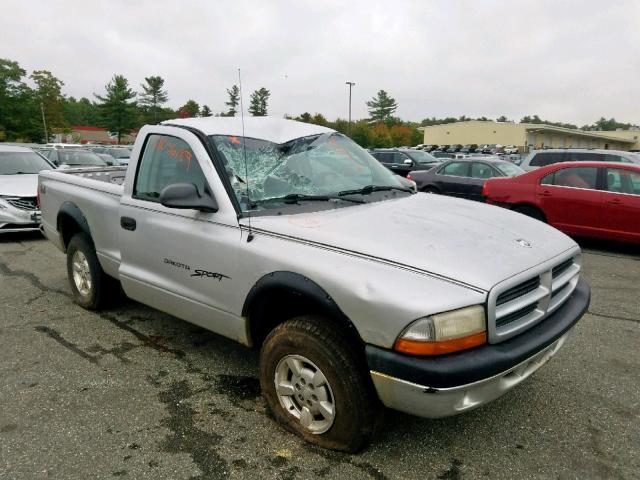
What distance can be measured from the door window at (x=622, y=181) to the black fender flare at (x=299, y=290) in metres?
7.02

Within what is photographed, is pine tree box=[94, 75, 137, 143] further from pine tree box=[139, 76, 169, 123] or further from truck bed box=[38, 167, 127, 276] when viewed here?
truck bed box=[38, 167, 127, 276]

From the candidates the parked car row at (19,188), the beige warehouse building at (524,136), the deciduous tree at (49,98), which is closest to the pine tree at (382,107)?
the beige warehouse building at (524,136)

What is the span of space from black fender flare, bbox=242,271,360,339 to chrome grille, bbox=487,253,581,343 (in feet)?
2.15

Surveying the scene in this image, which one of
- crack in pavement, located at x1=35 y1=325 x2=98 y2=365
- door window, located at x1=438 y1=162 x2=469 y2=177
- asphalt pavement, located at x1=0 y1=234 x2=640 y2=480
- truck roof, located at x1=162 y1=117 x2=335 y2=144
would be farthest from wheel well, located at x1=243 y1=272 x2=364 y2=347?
door window, located at x1=438 y1=162 x2=469 y2=177

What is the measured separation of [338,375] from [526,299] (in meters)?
1.02

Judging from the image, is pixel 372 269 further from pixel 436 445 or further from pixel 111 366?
pixel 111 366

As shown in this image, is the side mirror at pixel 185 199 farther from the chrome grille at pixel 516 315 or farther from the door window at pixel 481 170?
the door window at pixel 481 170

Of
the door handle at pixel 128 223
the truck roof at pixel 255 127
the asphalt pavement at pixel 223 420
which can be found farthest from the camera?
the door handle at pixel 128 223

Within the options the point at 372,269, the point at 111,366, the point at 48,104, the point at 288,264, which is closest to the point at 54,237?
the point at 111,366

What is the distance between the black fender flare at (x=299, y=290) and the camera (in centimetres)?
243

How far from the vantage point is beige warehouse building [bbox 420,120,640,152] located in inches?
2699

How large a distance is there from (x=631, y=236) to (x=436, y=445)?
21.1 ft

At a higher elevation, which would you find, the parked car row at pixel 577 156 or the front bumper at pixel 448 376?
the parked car row at pixel 577 156

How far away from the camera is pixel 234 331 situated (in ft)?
10.1
